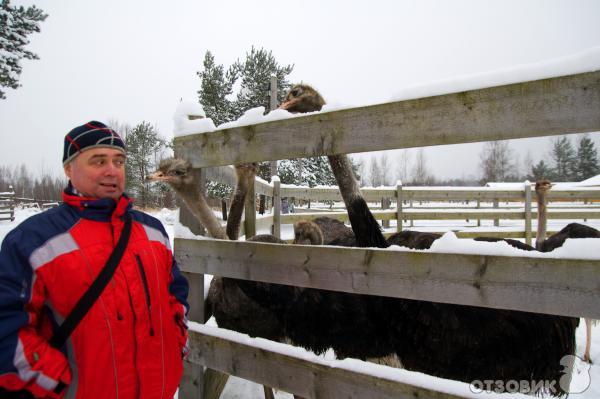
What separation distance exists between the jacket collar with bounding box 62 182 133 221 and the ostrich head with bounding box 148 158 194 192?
2.61 ft

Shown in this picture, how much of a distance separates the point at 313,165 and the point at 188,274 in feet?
46.8

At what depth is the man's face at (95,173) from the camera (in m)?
1.44

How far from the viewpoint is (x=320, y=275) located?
1.70m

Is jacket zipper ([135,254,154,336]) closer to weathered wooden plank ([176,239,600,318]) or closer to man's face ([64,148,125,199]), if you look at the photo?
man's face ([64,148,125,199])

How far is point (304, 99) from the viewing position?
107 inches

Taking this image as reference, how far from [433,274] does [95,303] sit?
1.19 m

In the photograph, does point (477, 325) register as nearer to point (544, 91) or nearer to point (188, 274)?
point (544, 91)

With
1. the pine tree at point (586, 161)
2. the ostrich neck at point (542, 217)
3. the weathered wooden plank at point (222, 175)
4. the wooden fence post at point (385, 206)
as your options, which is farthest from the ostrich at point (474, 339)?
the pine tree at point (586, 161)

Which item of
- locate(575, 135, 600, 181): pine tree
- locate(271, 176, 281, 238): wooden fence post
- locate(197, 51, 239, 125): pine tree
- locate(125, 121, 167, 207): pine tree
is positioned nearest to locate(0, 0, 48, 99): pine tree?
locate(197, 51, 239, 125): pine tree

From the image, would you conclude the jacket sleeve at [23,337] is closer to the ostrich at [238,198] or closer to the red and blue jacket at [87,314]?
the red and blue jacket at [87,314]

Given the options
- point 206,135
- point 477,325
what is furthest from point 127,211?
point 477,325

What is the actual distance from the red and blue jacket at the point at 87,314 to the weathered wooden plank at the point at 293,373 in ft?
1.66

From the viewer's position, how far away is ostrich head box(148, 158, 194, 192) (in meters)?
2.23

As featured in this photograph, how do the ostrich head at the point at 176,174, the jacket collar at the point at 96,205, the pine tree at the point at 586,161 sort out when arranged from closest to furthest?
1. the jacket collar at the point at 96,205
2. the ostrich head at the point at 176,174
3. the pine tree at the point at 586,161
